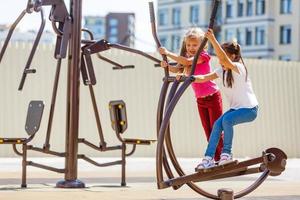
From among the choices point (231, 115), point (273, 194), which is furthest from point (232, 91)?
point (273, 194)

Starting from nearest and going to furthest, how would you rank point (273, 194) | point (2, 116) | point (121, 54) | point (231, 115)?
point (231, 115), point (273, 194), point (2, 116), point (121, 54)

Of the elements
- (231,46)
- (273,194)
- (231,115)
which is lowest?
(273,194)

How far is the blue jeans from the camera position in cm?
862

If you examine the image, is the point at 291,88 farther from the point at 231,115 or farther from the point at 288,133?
the point at 231,115

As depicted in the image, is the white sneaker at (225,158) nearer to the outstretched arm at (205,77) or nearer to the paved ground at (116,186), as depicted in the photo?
the outstretched arm at (205,77)

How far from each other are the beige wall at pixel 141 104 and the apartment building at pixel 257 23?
5742 centimetres

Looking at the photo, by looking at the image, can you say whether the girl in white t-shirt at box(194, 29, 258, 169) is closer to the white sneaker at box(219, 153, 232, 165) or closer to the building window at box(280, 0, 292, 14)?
the white sneaker at box(219, 153, 232, 165)

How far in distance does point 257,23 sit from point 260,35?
1.13 metres

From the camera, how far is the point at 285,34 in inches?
3381

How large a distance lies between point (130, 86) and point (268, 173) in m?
12.7

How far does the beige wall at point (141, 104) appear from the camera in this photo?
20.1m

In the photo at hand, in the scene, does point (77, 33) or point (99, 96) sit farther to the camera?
point (99, 96)

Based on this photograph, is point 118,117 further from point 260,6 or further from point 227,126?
point 260,6

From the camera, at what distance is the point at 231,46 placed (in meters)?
8.98
